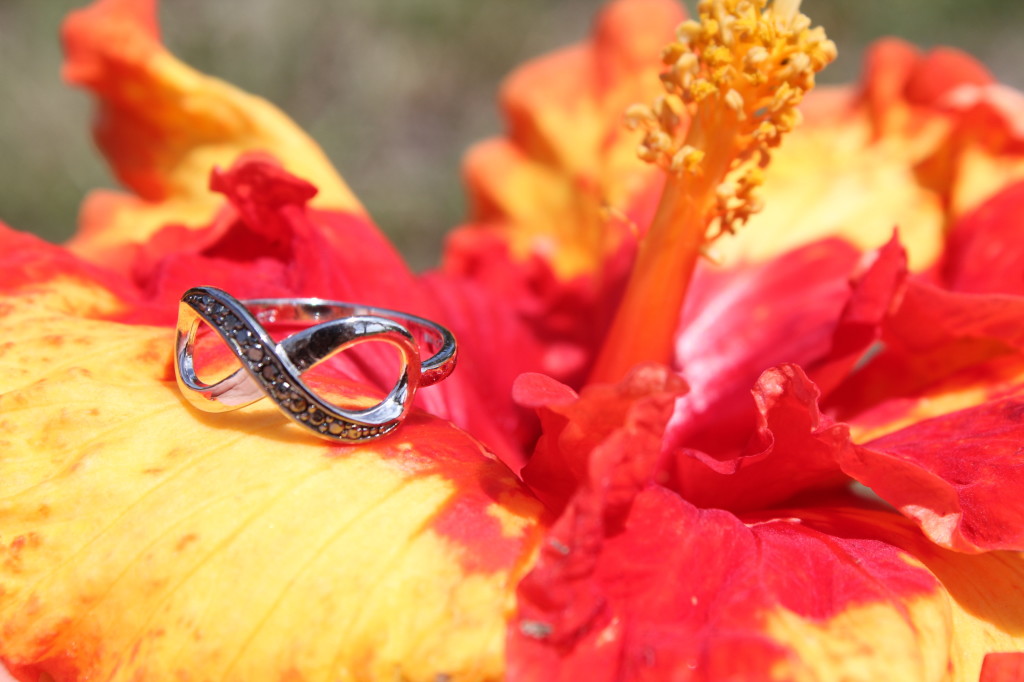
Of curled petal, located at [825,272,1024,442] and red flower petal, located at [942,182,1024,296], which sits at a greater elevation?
red flower petal, located at [942,182,1024,296]

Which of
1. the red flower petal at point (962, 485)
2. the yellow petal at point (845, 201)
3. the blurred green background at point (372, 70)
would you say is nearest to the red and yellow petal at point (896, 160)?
the yellow petal at point (845, 201)

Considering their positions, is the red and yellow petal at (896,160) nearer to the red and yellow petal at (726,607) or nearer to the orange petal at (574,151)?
the orange petal at (574,151)

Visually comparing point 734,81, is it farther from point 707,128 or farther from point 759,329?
point 759,329

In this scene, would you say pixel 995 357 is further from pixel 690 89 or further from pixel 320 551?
pixel 320 551

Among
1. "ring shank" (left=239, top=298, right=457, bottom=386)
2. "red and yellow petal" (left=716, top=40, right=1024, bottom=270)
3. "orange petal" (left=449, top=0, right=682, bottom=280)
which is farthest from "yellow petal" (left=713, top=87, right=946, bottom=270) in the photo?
"ring shank" (left=239, top=298, right=457, bottom=386)

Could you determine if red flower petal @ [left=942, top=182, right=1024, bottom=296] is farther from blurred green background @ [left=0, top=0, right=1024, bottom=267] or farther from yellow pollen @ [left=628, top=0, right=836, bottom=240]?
blurred green background @ [left=0, top=0, right=1024, bottom=267]

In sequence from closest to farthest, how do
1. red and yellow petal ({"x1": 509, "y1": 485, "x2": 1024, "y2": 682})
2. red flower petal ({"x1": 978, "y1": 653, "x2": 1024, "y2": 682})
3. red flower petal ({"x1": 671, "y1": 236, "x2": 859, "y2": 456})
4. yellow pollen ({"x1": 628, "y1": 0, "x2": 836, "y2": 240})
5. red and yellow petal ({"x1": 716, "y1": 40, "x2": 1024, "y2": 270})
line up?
red and yellow petal ({"x1": 509, "y1": 485, "x2": 1024, "y2": 682}) < red flower petal ({"x1": 978, "y1": 653, "x2": 1024, "y2": 682}) < yellow pollen ({"x1": 628, "y1": 0, "x2": 836, "y2": 240}) < red flower petal ({"x1": 671, "y1": 236, "x2": 859, "y2": 456}) < red and yellow petal ({"x1": 716, "y1": 40, "x2": 1024, "y2": 270})

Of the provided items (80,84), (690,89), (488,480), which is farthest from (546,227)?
(488,480)
